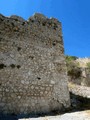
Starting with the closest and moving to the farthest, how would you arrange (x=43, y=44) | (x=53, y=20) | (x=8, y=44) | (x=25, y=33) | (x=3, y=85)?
(x=3, y=85) < (x=8, y=44) < (x=25, y=33) < (x=43, y=44) < (x=53, y=20)

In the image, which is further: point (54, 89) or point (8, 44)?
point (54, 89)

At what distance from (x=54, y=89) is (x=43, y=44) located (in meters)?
2.60

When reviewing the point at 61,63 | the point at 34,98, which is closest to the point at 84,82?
the point at 61,63

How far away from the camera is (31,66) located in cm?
1095

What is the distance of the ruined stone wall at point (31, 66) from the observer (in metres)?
9.85

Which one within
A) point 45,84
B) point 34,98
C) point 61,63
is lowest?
point 34,98

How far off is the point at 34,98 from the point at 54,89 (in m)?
1.46

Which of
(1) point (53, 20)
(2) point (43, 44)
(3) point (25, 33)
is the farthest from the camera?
(1) point (53, 20)

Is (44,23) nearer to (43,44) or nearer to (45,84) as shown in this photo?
(43,44)

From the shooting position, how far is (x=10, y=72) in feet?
32.8

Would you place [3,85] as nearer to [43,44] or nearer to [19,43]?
[19,43]

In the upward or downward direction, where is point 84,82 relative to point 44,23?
downward

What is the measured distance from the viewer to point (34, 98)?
10.5 meters

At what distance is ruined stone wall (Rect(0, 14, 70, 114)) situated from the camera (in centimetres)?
985
